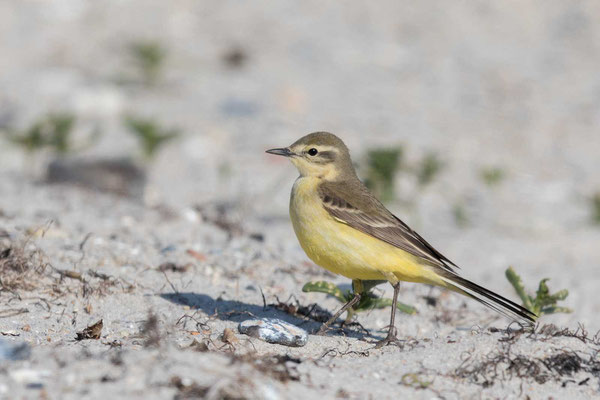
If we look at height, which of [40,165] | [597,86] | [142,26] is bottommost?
[40,165]

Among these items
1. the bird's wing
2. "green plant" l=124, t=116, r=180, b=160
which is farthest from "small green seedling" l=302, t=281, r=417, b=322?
"green plant" l=124, t=116, r=180, b=160

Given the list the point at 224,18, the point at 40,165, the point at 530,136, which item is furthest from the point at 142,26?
the point at 530,136

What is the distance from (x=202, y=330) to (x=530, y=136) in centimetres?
996

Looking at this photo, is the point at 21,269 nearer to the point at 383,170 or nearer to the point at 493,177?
the point at 383,170

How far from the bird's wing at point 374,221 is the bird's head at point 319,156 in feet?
1.05

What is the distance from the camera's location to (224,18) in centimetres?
1823

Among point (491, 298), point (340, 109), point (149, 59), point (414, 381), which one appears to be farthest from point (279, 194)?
point (414, 381)

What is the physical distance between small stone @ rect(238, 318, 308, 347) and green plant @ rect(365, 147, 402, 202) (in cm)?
490

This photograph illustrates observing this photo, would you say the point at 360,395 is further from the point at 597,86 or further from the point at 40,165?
the point at 597,86

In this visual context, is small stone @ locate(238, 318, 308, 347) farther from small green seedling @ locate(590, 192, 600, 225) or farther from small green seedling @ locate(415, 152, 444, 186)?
small green seedling @ locate(590, 192, 600, 225)

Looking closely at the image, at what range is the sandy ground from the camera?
197 inches

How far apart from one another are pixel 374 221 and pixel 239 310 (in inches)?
48.1

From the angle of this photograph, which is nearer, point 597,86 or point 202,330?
point 202,330

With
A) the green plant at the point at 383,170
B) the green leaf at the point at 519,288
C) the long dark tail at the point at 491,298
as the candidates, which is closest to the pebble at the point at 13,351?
the long dark tail at the point at 491,298
